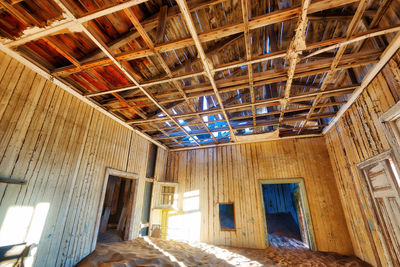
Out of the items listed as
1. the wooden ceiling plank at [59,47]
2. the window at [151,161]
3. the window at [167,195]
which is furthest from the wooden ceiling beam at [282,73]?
the window at [167,195]

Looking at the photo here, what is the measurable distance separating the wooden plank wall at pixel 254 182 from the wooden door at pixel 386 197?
1995mm

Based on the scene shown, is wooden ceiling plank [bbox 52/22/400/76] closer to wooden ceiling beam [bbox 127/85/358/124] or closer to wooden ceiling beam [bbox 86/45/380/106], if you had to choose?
wooden ceiling beam [bbox 86/45/380/106]

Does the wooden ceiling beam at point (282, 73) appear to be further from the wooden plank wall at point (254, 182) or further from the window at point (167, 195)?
the window at point (167, 195)

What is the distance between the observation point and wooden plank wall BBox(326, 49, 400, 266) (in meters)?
3.23

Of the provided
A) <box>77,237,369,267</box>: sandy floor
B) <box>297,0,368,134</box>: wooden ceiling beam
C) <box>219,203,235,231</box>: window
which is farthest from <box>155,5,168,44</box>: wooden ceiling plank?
<box>219,203,235,231</box>: window

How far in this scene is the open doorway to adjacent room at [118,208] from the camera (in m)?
5.57

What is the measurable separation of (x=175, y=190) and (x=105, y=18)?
6285 mm

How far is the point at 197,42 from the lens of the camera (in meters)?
2.72

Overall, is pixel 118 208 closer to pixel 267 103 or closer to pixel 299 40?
pixel 267 103

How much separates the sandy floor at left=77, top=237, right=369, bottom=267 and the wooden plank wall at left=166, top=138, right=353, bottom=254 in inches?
22.8

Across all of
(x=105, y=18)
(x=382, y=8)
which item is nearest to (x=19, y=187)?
(x=105, y=18)

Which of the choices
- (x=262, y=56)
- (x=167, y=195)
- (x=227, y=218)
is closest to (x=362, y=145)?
(x=262, y=56)

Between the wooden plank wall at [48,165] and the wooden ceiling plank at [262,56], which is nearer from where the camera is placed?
the wooden ceiling plank at [262,56]

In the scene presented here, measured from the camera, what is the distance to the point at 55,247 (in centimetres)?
348
